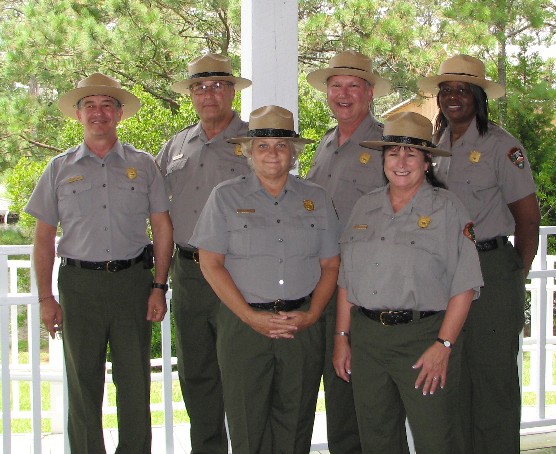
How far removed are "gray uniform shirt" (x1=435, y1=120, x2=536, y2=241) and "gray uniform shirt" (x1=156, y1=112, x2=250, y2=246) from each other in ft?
2.92

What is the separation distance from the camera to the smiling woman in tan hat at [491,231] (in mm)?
2936

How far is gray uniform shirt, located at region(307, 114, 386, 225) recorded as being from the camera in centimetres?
309

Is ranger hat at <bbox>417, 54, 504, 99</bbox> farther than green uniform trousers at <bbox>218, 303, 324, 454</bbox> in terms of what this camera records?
Yes

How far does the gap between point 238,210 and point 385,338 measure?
655 mm

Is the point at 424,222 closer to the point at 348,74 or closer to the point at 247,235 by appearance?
the point at 247,235

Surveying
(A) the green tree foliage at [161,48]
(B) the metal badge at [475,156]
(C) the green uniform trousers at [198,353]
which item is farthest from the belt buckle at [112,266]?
(A) the green tree foliage at [161,48]

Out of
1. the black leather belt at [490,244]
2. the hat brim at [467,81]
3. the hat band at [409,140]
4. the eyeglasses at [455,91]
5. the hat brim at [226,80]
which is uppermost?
the hat brim at [226,80]

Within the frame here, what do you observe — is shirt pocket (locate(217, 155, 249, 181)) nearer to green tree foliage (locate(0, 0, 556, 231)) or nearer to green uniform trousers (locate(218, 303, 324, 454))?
green uniform trousers (locate(218, 303, 324, 454))

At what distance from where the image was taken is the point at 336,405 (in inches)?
121

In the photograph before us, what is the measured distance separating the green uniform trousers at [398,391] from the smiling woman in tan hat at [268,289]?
0.67 feet

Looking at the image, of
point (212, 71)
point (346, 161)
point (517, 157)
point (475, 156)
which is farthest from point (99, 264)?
point (517, 157)

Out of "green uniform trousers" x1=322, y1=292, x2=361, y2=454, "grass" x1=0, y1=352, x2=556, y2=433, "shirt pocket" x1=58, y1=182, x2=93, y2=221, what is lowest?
"grass" x1=0, y1=352, x2=556, y2=433

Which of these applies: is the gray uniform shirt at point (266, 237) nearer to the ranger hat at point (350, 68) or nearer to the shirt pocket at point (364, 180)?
the shirt pocket at point (364, 180)

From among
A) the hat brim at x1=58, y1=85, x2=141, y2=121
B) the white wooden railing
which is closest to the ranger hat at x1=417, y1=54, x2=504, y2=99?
the white wooden railing
